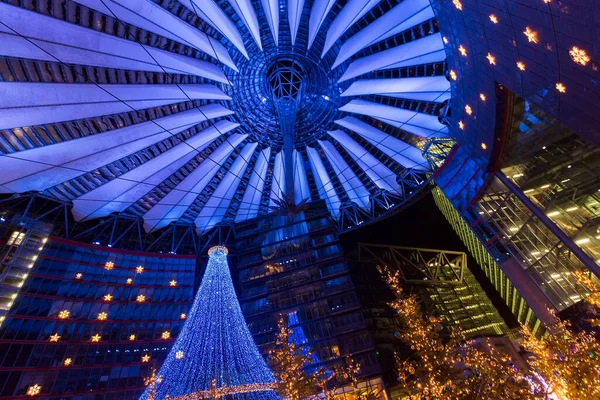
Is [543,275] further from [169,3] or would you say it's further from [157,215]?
[157,215]

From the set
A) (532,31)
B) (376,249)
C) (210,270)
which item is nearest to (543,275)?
(532,31)

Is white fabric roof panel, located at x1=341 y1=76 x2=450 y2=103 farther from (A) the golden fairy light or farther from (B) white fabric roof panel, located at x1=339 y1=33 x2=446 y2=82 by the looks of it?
(A) the golden fairy light

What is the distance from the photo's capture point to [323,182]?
29.1m

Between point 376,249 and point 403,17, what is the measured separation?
30.3 meters

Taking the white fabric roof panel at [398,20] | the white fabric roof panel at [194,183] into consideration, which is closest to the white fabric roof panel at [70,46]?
the white fabric roof panel at [194,183]

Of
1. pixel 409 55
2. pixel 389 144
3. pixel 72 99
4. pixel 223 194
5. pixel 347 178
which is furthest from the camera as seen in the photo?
pixel 347 178

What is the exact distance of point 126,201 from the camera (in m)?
25.5

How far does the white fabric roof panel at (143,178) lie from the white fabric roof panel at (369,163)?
10.1m

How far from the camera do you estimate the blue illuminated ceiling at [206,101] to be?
51.6 ft

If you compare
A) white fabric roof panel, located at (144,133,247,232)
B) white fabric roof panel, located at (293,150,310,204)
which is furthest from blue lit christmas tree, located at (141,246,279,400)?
white fabric roof panel, located at (293,150,310,204)

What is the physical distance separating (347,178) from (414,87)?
10.9 metres

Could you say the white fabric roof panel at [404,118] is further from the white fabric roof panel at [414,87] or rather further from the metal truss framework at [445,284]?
the metal truss framework at [445,284]

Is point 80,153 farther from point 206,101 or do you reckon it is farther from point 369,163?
point 369,163

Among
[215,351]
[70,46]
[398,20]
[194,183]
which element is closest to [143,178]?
[194,183]
